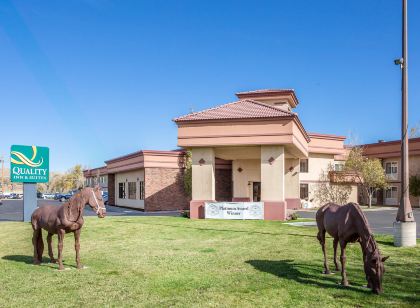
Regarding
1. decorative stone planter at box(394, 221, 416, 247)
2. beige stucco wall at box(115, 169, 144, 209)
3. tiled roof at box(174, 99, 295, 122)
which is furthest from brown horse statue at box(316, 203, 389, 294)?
beige stucco wall at box(115, 169, 144, 209)

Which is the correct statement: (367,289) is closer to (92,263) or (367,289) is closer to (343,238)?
(343,238)

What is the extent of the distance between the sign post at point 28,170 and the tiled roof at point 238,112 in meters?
10.2

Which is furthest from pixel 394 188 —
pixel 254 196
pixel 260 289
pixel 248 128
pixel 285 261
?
pixel 260 289

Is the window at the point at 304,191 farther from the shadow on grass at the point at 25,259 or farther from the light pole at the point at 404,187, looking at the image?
the shadow on grass at the point at 25,259

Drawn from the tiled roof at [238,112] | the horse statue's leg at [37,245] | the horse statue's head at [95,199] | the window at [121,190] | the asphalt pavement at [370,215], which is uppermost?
the tiled roof at [238,112]

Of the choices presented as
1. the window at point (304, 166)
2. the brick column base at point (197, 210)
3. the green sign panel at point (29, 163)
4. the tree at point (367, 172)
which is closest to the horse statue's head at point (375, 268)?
the brick column base at point (197, 210)

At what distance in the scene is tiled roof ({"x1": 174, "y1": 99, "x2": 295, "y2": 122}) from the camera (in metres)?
25.8

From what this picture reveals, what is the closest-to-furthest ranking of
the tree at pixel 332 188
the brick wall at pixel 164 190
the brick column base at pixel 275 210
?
the brick column base at pixel 275 210 < the brick wall at pixel 164 190 < the tree at pixel 332 188

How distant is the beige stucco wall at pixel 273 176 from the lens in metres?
25.5

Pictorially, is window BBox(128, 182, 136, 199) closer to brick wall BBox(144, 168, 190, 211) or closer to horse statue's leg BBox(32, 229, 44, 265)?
brick wall BBox(144, 168, 190, 211)

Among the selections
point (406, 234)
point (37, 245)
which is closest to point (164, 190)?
point (37, 245)

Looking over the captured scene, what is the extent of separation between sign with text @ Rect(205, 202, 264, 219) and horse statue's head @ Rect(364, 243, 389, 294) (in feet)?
56.6

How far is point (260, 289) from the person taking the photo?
877cm

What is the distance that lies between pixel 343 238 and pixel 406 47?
31.4 feet
